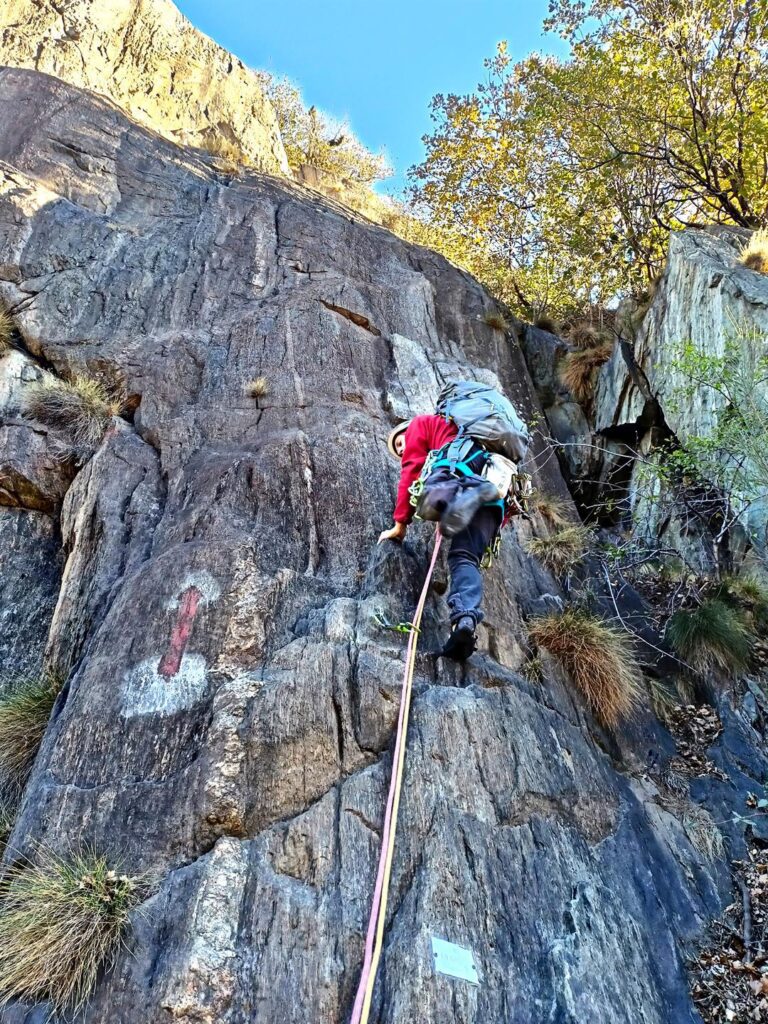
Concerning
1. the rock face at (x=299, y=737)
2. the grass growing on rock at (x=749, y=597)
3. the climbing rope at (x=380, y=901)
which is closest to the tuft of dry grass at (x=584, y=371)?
the rock face at (x=299, y=737)

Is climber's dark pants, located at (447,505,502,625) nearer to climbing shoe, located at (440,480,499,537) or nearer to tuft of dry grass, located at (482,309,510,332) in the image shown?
climbing shoe, located at (440,480,499,537)

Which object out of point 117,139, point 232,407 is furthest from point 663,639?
point 117,139

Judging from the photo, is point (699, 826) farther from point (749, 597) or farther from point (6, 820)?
point (6, 820)

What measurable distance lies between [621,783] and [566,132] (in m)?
13.6

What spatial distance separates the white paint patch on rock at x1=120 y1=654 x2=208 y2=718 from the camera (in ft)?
17.0

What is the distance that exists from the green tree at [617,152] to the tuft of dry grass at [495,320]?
272cm

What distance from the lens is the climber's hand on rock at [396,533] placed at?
659 cm

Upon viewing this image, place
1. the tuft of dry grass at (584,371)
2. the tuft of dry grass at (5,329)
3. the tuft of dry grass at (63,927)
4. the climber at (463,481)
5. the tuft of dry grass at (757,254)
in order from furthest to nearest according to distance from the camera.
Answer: the tuft of dry grass at (584,371) → the tuft of dry grass at (757,254) → the tuft of dry grass at (5,329) → the climber at (463,481) → the tuft of dry grass at (63,927)

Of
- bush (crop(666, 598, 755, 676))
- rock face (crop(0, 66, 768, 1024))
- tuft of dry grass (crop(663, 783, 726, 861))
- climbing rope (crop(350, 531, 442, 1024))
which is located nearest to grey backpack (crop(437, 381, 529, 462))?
rock face (crop(0, 66, 768, 1024))

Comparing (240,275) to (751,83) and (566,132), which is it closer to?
(566,132)

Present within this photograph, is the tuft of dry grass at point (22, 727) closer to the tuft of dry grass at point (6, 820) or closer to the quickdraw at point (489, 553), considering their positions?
the tuft of dry grass at point (6, 820)

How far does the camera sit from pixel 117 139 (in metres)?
12.7

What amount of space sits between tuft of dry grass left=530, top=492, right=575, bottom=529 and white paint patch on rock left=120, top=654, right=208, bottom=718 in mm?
4865

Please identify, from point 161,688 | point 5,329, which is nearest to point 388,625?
point 161,688
